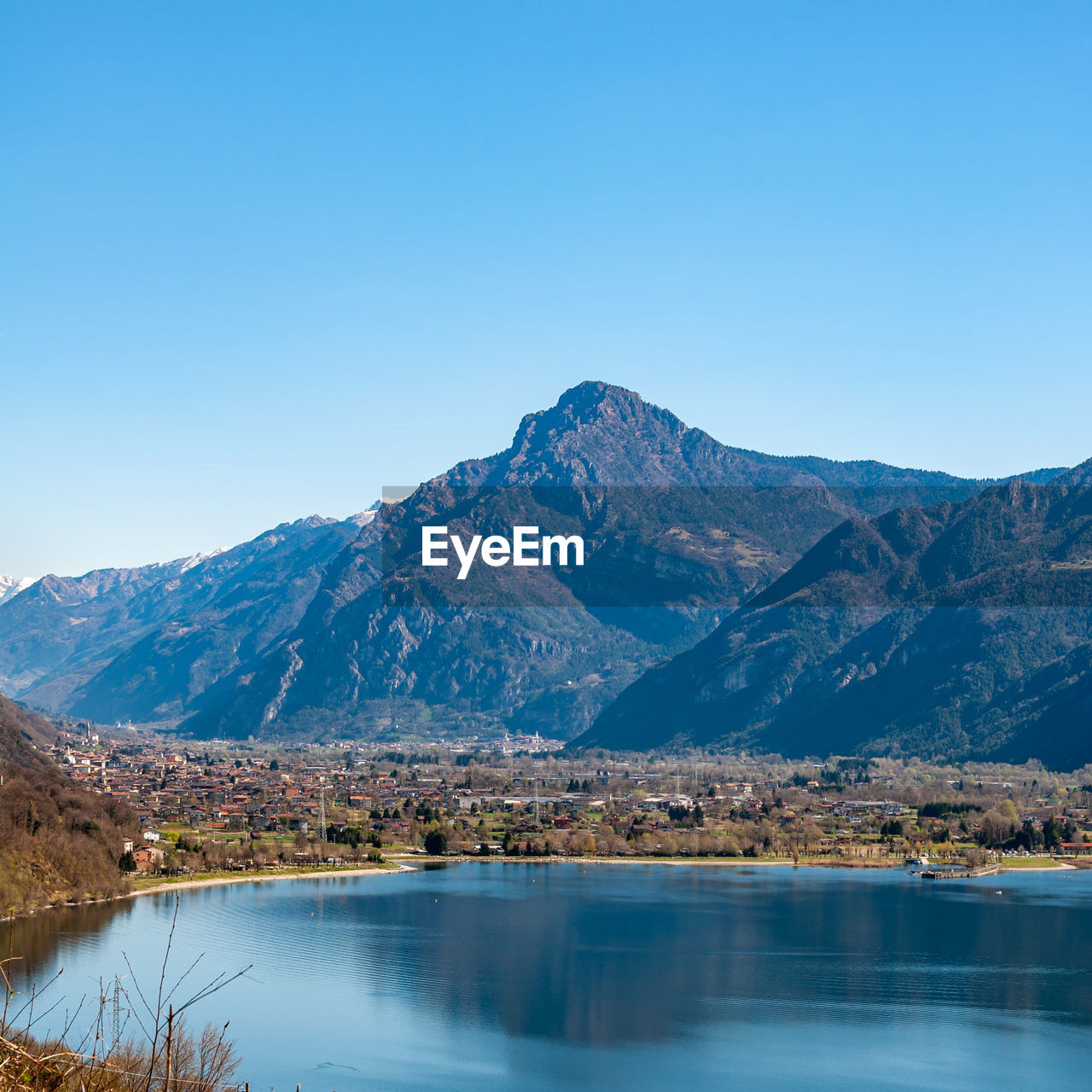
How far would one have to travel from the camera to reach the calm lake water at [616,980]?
1692 inches

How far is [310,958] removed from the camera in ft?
193

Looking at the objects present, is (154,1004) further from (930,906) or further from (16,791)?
(930,906)

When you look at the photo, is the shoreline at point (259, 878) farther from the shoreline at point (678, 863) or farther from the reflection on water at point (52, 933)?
the reflection on water at point (52, 933)

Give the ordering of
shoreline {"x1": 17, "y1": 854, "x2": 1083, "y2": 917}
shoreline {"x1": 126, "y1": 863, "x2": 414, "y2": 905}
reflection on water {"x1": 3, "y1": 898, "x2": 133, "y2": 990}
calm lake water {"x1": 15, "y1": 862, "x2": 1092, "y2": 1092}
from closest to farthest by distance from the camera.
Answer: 1. calm lake water {"x1": 15, "y1": 862, "x2": 1092, "y2": 1092}
2. reflection on water {"x1": 3, "y1": 898, "x2": 133, "y2": 990}
3. shoreline {"x1": 126, "y1": 863, "x2": 414, "y2": 905}
4. shoreline {"x1": 17, "y1": 854, "x2": 1083, "y2": 917}

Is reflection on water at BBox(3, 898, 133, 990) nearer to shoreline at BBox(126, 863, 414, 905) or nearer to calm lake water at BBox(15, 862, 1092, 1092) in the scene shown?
calm lake water at BBox(15, 862, 1092, 1092)

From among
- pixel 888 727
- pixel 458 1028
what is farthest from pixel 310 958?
pixel 888 727

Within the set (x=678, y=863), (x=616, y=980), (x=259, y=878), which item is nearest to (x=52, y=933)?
(x=616, y=980)

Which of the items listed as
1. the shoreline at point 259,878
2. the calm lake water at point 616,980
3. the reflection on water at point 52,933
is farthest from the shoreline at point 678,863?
the reflection on water at point 52,933

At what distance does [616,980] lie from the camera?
5675cm

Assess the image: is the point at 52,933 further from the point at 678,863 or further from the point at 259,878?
the point at 678,863

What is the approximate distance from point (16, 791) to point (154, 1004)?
31.7 meters

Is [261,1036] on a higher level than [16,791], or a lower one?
lower

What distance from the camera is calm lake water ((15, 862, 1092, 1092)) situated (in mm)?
42969

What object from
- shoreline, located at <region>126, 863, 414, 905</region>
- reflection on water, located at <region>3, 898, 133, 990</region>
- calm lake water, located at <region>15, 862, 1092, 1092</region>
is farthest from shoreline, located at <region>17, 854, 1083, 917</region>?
reflection on water, located at <region>3, 898, 133, 990</region>
